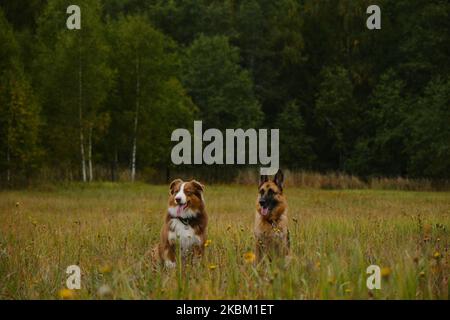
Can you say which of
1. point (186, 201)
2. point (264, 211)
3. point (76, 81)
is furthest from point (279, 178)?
point (76, 81)

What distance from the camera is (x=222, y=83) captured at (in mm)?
38281

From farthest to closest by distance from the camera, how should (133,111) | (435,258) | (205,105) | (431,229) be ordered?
(205,105) < (133,111) < (431,229) < (435,258)

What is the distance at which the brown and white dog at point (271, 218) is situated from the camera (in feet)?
25.0

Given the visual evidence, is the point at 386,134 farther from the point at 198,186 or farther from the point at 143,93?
the point at 198,186

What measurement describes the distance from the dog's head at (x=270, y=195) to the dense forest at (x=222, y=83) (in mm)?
19425

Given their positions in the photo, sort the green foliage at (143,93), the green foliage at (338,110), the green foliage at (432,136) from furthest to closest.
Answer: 1. the green foliage at (338,110)
2. the green foliage at (432,136)
3. the green foliage at (143,93)

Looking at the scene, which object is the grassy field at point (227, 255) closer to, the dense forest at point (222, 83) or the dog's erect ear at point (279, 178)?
the dog's erect ear at point (279, 178)

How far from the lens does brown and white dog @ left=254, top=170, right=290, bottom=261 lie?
7605mm

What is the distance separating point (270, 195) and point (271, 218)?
12.3 inches

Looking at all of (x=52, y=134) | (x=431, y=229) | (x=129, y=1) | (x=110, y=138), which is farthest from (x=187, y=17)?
(x=431, y=229)

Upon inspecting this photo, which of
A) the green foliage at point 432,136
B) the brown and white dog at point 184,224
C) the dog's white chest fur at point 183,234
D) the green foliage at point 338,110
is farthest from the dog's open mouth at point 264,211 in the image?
the green foliage at point 338,110

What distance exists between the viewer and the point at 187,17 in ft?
142

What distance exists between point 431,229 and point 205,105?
95.9ft

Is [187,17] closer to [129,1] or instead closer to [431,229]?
[129,1]
